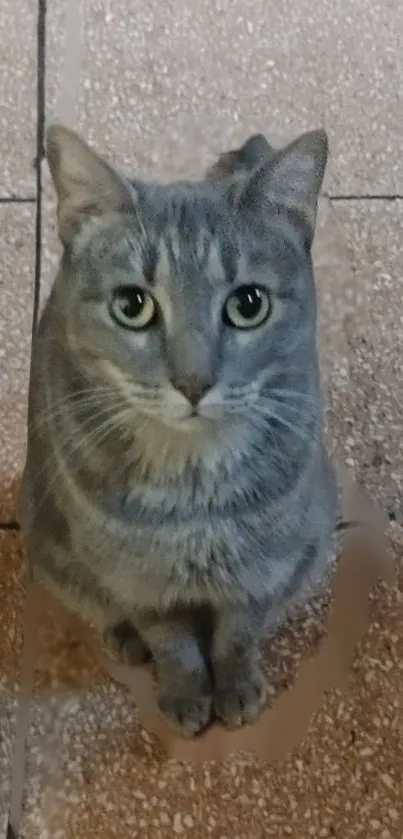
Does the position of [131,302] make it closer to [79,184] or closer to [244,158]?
[79,184]

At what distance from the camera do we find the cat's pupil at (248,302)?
822 mm

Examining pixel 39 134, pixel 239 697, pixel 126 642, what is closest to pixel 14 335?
Answer: pixel 39 134

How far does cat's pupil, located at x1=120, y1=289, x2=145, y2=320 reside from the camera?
0.82 metres

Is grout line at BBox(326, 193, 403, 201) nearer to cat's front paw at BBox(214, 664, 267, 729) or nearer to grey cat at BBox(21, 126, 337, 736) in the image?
grey cat at BBox(21, 126, 337, 736)

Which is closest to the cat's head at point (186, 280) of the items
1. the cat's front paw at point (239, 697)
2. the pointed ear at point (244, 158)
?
the pointed ear at point (244, 158)

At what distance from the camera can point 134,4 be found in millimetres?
1582

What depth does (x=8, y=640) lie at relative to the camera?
3.91 feet

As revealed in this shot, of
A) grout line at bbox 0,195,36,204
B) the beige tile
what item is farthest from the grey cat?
grout line at bbox 0,195,36,204

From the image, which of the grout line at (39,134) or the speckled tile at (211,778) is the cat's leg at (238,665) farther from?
the grout line at (39,134)

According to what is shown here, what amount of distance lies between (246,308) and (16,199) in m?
0.71

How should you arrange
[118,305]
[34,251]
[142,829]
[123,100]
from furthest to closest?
[123,100]
[34,251]
[142,829]
[118,305]

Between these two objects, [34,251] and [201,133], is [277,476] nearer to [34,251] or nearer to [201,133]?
[34,251]

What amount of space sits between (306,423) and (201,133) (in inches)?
26.8

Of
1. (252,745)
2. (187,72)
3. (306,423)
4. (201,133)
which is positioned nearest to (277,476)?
(306,423)
